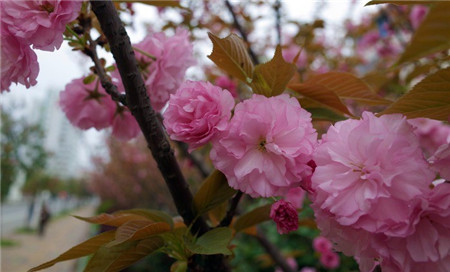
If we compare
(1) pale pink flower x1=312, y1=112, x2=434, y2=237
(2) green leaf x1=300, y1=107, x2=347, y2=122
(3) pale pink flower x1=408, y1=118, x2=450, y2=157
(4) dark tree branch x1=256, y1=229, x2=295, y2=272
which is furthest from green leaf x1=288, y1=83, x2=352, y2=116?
(3) pale pink flower x1=408, y1=118, x2=450, y2=157

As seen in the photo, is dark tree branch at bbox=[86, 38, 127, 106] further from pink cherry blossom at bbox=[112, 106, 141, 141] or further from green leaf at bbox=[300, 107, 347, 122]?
green leaf at bbox=[300, 107, 347, 122]

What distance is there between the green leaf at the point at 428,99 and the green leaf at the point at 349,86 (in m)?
0.18

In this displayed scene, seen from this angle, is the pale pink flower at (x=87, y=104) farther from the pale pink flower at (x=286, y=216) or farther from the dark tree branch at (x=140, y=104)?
the pale pink flower at (x=286, y=216)

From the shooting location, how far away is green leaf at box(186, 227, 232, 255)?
0.55 metres

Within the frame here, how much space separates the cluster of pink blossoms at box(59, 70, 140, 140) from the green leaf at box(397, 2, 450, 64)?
62 centimetres

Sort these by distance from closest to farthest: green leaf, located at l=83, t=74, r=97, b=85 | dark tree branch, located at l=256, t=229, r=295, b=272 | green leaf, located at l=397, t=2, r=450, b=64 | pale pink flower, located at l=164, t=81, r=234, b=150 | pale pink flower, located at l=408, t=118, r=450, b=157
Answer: green leaf, located at l=397, t=2, r=450, b=64, pale pink flower, located at l=164, t=81, r=234, b=150, green leaf, located at l=83, t=74, r=97, b=85, dark tree branch, located at l=256, t=229, r=295, b=272, pale pink flower, located at l=408, t=118, r=450, b=157

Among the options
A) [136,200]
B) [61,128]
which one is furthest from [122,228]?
[61,128]

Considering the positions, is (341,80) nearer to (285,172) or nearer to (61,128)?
(285,172)

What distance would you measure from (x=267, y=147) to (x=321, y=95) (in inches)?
7.3

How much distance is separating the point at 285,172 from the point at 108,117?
506 mm

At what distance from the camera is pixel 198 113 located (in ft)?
1.73

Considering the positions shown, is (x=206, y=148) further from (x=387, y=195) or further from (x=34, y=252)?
(x=34, y=252)

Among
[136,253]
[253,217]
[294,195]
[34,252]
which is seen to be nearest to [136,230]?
[136,253]

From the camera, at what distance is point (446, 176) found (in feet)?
1.49
